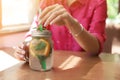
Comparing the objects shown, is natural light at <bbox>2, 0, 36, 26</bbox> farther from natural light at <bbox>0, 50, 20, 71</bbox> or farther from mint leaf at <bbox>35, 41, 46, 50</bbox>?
mint leaf at <bbox>35, 41, 46, 50</bbox>

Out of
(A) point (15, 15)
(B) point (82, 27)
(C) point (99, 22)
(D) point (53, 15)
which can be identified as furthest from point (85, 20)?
(A) point (15, 15)

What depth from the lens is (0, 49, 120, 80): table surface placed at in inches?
30.9

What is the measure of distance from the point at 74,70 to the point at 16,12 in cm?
208

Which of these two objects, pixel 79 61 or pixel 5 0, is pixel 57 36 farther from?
pixel 5 0

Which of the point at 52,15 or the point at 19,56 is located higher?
the point at 52,15

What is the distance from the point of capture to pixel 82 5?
1231 mm

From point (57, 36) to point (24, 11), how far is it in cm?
169

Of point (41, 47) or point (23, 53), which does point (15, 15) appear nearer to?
point (23, 53)

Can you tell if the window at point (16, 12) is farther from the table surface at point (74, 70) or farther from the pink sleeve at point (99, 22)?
the table surface at point (74, 70)

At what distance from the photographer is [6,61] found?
0.96 metres

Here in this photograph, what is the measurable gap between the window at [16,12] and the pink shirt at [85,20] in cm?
145

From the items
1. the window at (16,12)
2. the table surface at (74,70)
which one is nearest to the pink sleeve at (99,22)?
the table surface at (74,70)

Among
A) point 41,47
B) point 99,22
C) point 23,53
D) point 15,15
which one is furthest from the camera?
point 15,15

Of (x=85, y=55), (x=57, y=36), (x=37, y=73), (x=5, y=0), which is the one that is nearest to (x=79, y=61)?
(x=85, y=55)
